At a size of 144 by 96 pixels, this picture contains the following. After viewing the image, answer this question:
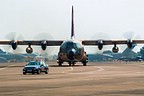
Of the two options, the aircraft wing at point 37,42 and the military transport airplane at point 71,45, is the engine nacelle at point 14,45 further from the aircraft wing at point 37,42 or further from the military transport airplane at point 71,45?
the aircraft wing at point 37,42

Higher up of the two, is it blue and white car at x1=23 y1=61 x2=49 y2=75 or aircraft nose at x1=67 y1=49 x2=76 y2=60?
aircraft nose at x1=67 y1=49 x2=76 y2=60

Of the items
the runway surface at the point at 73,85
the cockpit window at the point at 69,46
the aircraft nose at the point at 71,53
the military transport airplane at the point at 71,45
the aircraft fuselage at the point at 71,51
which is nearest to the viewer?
the runway surface at the point at 73,85

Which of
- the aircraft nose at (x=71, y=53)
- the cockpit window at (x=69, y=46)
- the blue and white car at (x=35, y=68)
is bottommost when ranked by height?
the blue and white car at (x=35, y=68)

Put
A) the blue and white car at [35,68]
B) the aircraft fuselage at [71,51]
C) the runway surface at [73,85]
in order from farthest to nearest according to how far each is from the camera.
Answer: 1. the aircraft fuselage at [71,51]
2. the blue and white car at [35,68]
3. the runway surface at [73,85]

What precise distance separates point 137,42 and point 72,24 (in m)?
12.5

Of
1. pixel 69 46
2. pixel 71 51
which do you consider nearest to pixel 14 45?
pixel 69 46

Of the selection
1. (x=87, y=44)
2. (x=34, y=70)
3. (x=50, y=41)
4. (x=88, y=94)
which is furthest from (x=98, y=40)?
(x=88, y=94)

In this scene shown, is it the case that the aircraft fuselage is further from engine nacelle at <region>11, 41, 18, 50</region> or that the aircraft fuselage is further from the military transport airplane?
engine nacelle at <region>11, 41, 18, 50</region>

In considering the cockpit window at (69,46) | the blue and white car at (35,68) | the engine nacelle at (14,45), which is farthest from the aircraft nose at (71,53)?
the blue and white car at (35,68)

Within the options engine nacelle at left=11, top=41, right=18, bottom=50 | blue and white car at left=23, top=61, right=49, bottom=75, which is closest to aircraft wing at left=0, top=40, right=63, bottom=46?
engine nacelle at left=11, top=41, right=18, bottom=50

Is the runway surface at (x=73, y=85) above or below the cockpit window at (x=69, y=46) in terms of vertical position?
below

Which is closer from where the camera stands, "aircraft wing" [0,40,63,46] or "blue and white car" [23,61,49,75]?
"blue and white car" [23,61,49,75]

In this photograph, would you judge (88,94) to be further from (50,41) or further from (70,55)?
(50,41)

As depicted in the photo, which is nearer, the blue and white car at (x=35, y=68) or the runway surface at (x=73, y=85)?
the runway surface at (x=73, y=85)
